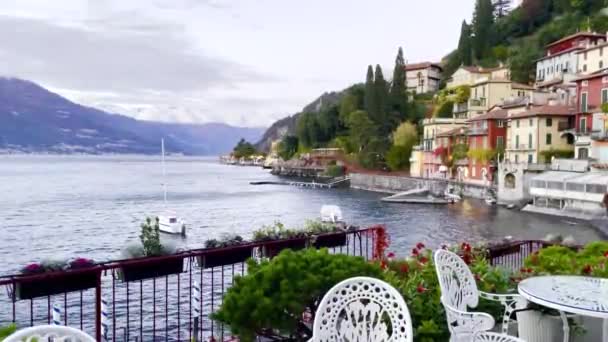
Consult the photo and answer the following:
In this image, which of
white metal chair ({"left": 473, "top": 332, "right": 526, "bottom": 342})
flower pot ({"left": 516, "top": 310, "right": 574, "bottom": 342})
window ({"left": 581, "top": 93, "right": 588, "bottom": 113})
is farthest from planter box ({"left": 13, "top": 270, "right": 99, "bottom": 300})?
window ({"left": 581, "top": 93, "right": 588, "bottom": 113})

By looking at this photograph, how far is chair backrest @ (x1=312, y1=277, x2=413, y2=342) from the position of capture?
2633 mm

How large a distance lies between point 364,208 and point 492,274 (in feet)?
131

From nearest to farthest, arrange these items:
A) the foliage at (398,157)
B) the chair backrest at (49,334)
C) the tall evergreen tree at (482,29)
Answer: the chair backrest at (49,334) < the foliage at (398,157) < the tall evergreen tree at (482,29)

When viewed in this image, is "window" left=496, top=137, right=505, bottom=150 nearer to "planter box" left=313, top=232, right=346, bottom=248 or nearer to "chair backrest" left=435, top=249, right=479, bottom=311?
"planter box" left=313, top=232, right=346, bottom=248

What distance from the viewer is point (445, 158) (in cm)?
5712

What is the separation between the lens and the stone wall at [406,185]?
165ft

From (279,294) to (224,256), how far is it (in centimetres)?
195

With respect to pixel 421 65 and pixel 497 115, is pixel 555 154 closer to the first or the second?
pixel 497 115

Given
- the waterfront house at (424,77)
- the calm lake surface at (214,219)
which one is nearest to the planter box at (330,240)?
the calm lake surface at (214,219)

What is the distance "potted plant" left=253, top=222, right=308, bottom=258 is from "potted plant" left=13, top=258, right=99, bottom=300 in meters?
1.90

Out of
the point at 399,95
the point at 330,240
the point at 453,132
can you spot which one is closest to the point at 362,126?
the point at 399,95

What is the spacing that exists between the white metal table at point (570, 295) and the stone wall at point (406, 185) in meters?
45.4

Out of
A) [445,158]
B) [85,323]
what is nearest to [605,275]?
[85,323]

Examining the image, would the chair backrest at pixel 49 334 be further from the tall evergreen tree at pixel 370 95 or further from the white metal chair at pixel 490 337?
the tall evergreen tree at pixel 370 95
